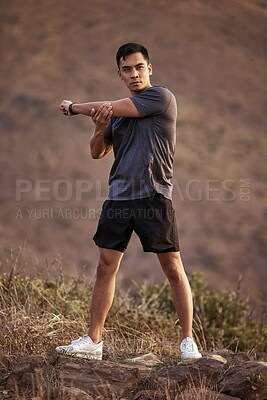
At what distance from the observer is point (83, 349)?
15.6 feet

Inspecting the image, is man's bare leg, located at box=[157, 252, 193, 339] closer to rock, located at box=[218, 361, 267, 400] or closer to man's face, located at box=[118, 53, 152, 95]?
rock, located at box=[218, 361, 267, 400]

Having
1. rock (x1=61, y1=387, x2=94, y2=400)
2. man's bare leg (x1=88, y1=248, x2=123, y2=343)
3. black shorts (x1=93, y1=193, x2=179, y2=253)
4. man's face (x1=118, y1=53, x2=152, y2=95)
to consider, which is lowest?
rock (x1=61, y1=387, x2=94, y2=400)

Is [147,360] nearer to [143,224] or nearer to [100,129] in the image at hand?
[143,224]

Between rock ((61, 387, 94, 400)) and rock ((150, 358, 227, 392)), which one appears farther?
rock ((150, 358, 227, 392))

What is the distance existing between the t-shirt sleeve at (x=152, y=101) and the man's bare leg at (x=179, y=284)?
0.84 metres

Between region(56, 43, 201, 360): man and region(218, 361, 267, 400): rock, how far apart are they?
0.45 meters

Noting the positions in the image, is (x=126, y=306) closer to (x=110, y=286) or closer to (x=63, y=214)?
(x=110, y=286)

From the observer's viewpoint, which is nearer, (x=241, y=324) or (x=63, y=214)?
(x=241, y=324)

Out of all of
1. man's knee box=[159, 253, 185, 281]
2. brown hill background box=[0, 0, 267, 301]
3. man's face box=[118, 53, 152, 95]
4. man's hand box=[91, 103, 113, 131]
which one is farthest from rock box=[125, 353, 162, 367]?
brown hill background box=[0, 0, 267, 301]

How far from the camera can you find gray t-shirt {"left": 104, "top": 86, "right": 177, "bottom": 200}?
15.4 ft

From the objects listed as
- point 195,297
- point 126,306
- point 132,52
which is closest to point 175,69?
point 195,297

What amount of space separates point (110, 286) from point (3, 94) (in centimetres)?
2418

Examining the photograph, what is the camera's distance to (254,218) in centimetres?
2597

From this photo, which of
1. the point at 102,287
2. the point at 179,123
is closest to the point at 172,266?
the point at 102,287
